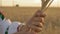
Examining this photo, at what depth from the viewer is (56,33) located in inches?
199

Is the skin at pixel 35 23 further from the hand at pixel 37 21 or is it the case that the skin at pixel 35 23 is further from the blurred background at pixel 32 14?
the blurred background at pixel 32 14

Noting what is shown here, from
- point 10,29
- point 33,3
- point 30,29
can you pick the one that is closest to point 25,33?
point 30,29

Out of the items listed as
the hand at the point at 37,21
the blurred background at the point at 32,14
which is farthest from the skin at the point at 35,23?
the blurred background at the point at 32,14

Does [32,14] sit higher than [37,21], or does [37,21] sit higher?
[37,21]

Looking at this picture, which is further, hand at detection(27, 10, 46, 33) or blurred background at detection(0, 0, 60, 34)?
blurred background at detection(0, 0, 60, 34)

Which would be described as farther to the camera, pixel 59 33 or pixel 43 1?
pixel 59 33

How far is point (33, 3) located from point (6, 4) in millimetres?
1102

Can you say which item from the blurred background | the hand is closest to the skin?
the hand

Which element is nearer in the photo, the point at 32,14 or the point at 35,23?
the point at 35,23

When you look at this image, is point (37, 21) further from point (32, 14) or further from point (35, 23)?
point (32, 14)

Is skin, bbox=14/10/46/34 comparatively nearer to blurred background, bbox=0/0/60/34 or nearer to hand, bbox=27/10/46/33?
hand, bbox=27/10/46/33

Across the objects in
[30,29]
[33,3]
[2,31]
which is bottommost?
[33,3]

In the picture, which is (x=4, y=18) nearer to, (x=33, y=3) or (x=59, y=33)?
(x=59, y=33)

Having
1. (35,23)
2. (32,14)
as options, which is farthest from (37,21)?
(32,14)
